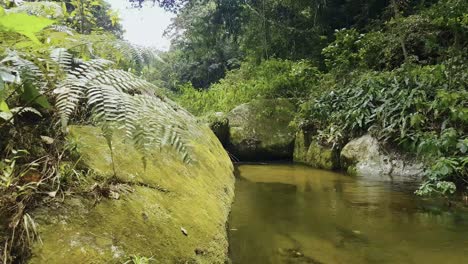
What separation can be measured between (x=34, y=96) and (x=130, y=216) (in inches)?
Answer: 26.0

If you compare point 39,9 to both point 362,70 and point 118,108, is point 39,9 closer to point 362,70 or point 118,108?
point 118,108

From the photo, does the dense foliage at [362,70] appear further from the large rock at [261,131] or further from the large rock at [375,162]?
the large rock at [261,131]

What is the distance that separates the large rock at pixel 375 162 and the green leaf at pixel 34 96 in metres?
4.56

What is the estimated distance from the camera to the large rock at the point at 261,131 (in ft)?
25.3

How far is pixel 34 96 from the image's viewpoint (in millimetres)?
1632

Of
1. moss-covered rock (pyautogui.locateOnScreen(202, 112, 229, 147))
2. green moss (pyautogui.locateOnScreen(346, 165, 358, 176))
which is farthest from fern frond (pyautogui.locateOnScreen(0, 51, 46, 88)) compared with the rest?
moss-covered rock (pyautogui.locateOnScreen(202, 112, 229, 147))

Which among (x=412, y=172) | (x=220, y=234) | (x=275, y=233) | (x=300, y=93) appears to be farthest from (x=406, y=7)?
(x=220, y=234)

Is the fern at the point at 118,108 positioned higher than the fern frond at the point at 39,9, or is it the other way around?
the fern frond at the point at 39,9

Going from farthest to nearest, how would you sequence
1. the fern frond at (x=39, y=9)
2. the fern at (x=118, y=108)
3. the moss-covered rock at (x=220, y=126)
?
the moss-covered rock at (x=220, y=126) → the fern frond at (x=39, y=9) → the fern at (x=118, y=108)

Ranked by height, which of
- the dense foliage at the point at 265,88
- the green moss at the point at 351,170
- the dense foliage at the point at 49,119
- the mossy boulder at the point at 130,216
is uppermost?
the dense foliage at the point at 265,88

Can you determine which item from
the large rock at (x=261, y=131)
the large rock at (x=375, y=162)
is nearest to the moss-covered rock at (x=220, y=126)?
the large rock at (x=261, y=131)

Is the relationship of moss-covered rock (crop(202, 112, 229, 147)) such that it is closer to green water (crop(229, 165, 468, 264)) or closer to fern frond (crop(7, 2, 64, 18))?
green water (crop(229, 165, 468, 264))

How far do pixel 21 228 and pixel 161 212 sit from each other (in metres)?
0.63

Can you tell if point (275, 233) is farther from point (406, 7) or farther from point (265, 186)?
point (406, 7)
